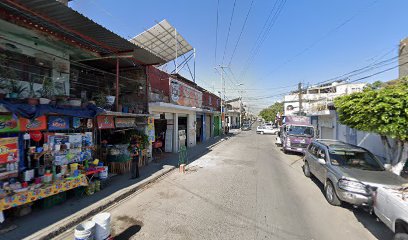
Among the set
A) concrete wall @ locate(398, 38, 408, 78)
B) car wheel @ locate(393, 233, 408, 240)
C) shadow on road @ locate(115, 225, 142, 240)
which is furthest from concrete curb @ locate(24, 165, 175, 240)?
concrete wall @ locate(398, 38, 408, 78)

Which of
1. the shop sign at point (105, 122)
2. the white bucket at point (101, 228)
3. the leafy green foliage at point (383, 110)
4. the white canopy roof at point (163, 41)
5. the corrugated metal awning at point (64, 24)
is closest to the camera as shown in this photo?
the white bucket at point (101, 228)

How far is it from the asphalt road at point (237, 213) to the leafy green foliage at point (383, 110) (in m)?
2.56

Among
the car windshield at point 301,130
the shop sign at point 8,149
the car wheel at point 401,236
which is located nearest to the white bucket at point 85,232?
the shop sign at point 8,149

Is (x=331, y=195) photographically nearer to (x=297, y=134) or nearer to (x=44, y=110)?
(x=44, y=110)

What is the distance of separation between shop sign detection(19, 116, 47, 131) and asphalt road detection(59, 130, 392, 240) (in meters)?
3.07

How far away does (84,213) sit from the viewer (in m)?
5.04

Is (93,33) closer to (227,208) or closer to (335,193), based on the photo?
(227,208)

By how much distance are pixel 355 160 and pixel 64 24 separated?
33.4 feet

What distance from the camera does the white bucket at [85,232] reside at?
357 cm

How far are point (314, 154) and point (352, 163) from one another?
1851 mm

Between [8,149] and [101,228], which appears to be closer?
[101,228]

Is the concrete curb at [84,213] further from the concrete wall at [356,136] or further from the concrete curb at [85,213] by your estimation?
the concrete wall at [356,136]

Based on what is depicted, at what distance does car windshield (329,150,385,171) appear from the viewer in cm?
627

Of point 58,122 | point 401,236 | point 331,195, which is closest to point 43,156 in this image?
point 58,122
